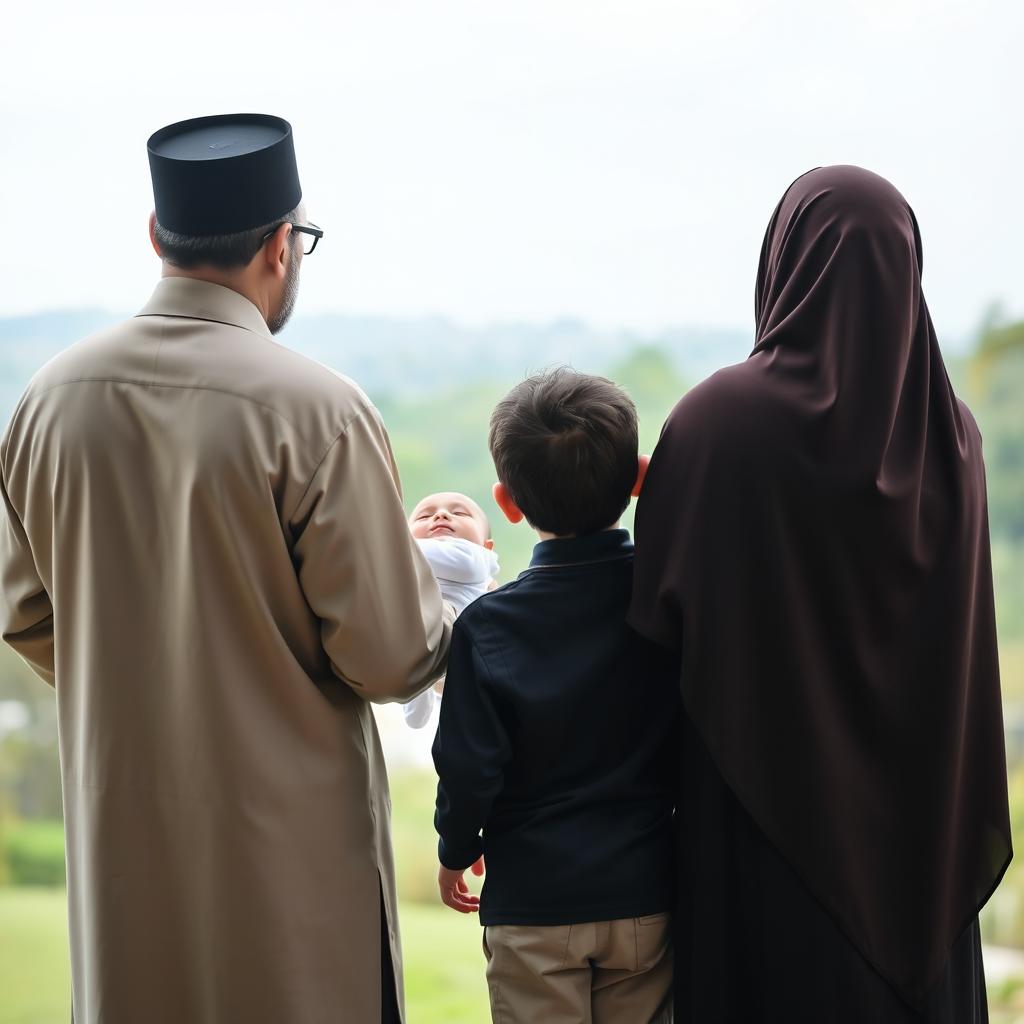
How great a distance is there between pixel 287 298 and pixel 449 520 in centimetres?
38

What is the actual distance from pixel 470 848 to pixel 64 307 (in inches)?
93.7

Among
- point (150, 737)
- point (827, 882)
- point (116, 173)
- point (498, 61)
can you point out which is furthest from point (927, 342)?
point (116, 173)

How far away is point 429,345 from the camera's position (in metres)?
3.22

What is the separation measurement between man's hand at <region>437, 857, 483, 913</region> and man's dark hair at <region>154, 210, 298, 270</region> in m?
0.74

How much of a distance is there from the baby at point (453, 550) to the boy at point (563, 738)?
0.24 metres

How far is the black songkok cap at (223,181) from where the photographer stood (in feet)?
4.16

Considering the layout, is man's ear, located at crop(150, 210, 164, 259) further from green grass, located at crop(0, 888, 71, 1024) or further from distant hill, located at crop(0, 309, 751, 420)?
green grass, located at crop(0, 888, 71, 1024)

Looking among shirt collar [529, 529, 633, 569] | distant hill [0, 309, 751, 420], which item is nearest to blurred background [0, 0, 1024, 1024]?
distant hill [0, 309, 751, 420]

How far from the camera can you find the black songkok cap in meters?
1.27

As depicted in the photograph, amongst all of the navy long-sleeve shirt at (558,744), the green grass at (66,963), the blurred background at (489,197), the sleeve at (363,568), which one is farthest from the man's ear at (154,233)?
the green grass at (66,963)

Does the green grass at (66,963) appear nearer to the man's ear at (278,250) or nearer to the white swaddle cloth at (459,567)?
the white swaddle cloth at (459,567)

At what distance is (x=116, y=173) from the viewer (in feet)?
9.87

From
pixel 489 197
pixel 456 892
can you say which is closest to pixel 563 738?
pixel 456 892

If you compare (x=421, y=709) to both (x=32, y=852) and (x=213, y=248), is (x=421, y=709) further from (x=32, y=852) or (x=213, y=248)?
(x=32, y=852)
